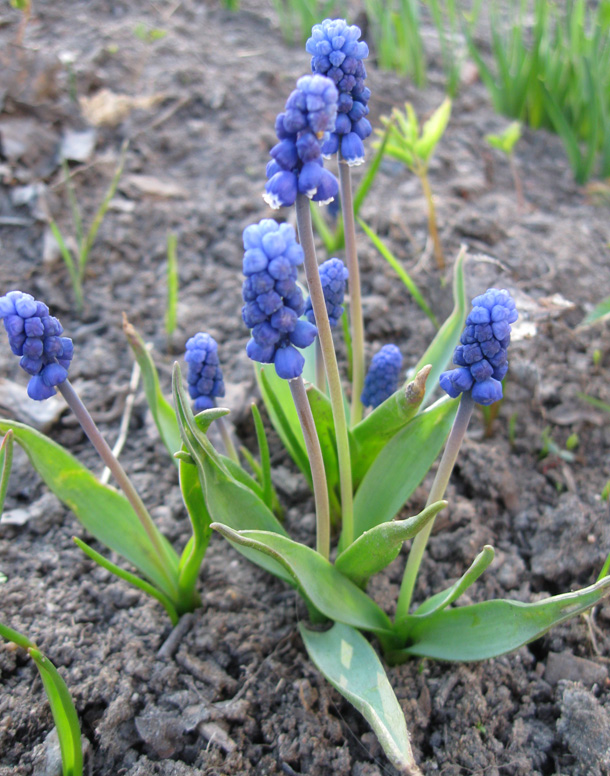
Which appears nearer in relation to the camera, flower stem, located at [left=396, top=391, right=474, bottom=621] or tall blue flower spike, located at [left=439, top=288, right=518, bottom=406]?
tall blue flower spike, located at [left=439, top=288, right=518, bottom=406]

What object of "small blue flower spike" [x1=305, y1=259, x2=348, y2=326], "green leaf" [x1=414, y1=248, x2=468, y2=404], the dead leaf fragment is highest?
"small blue flower spike" [x1=305, y1=259, x2=348, y2=326]

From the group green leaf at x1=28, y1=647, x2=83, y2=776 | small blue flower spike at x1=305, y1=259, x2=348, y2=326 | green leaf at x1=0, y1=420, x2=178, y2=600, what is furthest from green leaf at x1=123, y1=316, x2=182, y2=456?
green leaf at x1=28, y1=647, x2=83, y2=776

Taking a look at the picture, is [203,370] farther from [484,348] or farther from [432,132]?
[432,132]

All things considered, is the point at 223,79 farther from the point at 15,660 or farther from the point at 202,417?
the point at 15,660

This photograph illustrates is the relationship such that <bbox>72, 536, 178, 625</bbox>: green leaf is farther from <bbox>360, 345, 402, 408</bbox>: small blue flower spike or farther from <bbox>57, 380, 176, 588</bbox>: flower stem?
<bbox>360, 345, 402, 408</bbox>: small blue flower spike

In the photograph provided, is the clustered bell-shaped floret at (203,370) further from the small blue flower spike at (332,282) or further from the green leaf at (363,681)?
the green leaf at (363,681)

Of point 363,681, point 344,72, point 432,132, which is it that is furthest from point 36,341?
point 432,132

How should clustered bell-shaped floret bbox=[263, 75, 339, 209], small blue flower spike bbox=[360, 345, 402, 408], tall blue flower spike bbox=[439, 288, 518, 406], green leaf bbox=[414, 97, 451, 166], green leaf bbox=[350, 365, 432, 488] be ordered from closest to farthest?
clustered bell-shaped floret bbox=[263, 75, 339, 209] < tall blue flower spike bbox=[439, 288, 518, 406] < green leaf bbox=[350, 365, 432, 488] < small blue flower spike bbox=[360, 345, 402, 408] < green leaf bbox=[414, 97, 451, 166]

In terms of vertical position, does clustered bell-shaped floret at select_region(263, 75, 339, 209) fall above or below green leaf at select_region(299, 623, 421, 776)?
above
